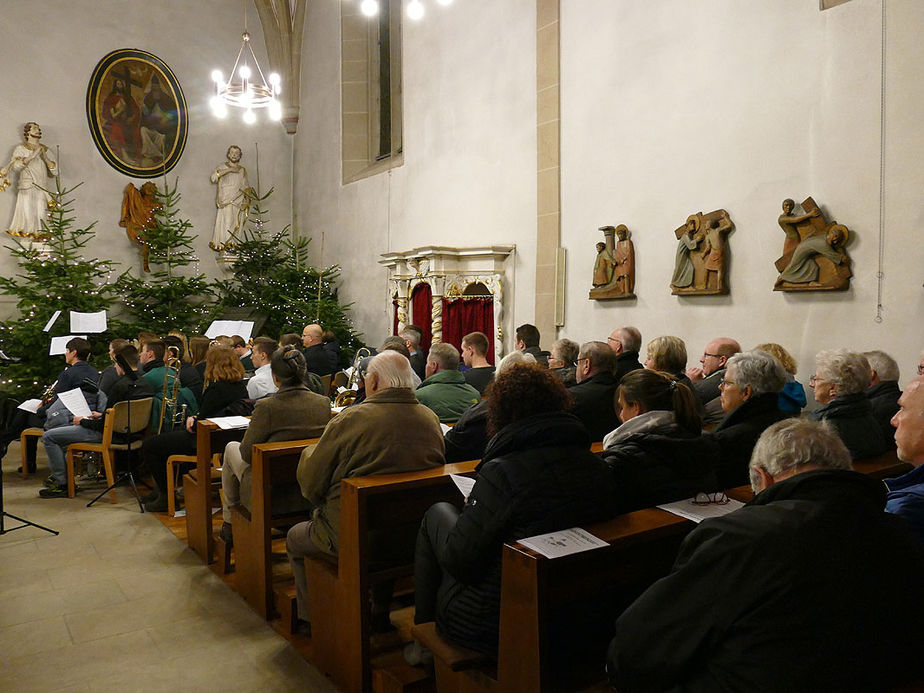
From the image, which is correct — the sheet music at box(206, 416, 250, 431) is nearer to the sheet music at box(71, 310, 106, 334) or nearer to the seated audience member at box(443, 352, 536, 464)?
the seated audience member at box(443, 352, 536, 464)

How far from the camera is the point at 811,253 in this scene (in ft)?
17.8

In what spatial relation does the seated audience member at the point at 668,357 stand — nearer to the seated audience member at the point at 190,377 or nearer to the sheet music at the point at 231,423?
the sheet music at the point at 231,423

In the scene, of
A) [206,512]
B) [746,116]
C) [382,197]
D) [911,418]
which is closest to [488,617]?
[911,418]

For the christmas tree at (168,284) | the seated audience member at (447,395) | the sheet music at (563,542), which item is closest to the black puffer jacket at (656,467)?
the sheet music at (563,542)

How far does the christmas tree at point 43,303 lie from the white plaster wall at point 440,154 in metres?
3.73

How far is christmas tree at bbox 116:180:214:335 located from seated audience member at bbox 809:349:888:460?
993 cm

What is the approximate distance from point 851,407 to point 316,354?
20.7ft

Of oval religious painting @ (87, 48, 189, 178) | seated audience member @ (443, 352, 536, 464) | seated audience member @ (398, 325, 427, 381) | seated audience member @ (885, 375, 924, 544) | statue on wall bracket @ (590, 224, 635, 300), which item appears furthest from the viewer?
oval religious painting @ (87, 48, 189, 178)

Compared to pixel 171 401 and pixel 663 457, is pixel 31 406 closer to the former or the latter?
pixel 171 401

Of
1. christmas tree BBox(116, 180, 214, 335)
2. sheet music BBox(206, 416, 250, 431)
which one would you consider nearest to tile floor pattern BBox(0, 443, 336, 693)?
sheet music BBox(206, 416, 250, 431)

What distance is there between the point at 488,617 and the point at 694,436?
99 cm

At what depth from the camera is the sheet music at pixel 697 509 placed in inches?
95.1

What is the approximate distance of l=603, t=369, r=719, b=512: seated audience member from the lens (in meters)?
2.59

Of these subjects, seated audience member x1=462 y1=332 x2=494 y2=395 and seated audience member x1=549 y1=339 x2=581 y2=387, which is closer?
seated audience member x1=549 y1=339 x2=581 y2=387
